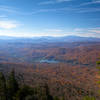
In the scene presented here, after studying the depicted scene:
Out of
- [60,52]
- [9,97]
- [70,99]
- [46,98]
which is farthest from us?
[60,52]

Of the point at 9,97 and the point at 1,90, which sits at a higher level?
the point at 1,90

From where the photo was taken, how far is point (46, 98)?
12.1m

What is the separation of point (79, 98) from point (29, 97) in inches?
813

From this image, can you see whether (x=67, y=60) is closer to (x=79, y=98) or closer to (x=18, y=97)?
(x=79, y=98)

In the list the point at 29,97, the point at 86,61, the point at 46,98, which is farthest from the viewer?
the point at 86,61

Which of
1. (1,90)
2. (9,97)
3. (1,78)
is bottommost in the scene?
(9,97)

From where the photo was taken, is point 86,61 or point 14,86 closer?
point 14,86

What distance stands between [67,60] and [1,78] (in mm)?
117379

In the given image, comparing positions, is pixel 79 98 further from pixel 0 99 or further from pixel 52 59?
pixel 52 59

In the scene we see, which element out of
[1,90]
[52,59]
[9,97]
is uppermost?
[1,90]

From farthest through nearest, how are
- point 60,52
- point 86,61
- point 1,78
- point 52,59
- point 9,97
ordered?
point 60,52, point 52,59, point 86,61, point 1,78, point 9,97

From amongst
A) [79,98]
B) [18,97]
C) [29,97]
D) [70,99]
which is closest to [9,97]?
[18,97]

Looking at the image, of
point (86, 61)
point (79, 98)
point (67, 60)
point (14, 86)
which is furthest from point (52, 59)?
point (14, 86)

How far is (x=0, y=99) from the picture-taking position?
39.5ft
